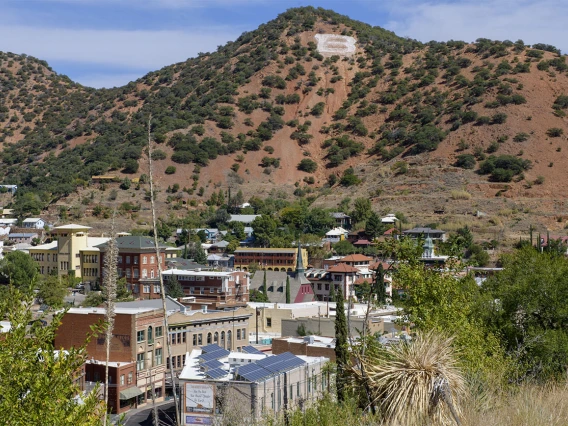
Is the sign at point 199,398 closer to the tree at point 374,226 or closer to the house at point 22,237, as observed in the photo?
the tree at point 374,226

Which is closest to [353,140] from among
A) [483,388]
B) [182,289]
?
[182,289]

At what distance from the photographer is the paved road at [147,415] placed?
29.0 m

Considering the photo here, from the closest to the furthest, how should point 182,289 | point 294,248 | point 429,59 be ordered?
point 182,289 → point 294,248 → point 429,59

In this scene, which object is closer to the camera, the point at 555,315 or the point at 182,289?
the point at 555,315

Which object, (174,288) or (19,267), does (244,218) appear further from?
(174,288)

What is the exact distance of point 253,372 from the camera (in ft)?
84.3

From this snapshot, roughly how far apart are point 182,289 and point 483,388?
4454cm

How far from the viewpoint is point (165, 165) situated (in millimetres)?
102875

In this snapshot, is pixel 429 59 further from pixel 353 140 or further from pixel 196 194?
pixel 196 194

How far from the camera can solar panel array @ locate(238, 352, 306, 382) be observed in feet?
83.0

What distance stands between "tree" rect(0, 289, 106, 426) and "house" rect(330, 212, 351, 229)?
78650mm

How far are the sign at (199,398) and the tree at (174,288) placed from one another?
2673cm

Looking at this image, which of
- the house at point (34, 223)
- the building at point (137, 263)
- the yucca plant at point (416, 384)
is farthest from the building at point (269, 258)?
the yucca plant at point (416, 384)

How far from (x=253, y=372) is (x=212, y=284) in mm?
29664
